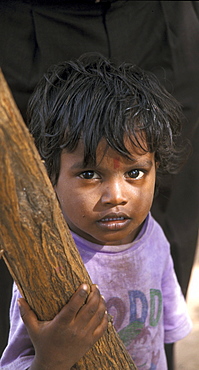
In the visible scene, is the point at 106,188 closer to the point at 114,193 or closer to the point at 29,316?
the point at 114,193

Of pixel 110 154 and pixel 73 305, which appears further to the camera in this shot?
pixel 110 154

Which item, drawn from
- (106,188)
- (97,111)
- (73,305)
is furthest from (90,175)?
(73,305)

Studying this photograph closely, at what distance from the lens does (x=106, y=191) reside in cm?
149

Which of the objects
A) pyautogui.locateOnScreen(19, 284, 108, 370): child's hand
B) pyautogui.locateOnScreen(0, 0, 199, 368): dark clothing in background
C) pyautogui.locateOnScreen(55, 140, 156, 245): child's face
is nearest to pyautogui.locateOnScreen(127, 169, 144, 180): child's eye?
pyautogui.locateOnScreen(55, 140, 156, 245): child's face

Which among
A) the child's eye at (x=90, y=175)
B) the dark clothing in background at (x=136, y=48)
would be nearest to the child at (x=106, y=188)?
the child's eye at (x=90, y=175)

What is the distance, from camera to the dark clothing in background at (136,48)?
1.95 metres

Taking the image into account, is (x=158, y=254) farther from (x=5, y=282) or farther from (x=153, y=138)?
(x=5, y=282)

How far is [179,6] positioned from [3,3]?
0.74m

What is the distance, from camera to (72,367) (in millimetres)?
1322

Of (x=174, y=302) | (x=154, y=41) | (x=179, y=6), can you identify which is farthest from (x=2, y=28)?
(x=174, y=302)

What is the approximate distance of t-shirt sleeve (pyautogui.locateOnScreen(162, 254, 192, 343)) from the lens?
74.2 inches

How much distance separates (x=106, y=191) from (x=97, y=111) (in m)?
0.22

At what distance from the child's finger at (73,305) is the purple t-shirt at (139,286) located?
0.34 m

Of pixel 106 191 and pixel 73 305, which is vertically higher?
pixel 106 191
